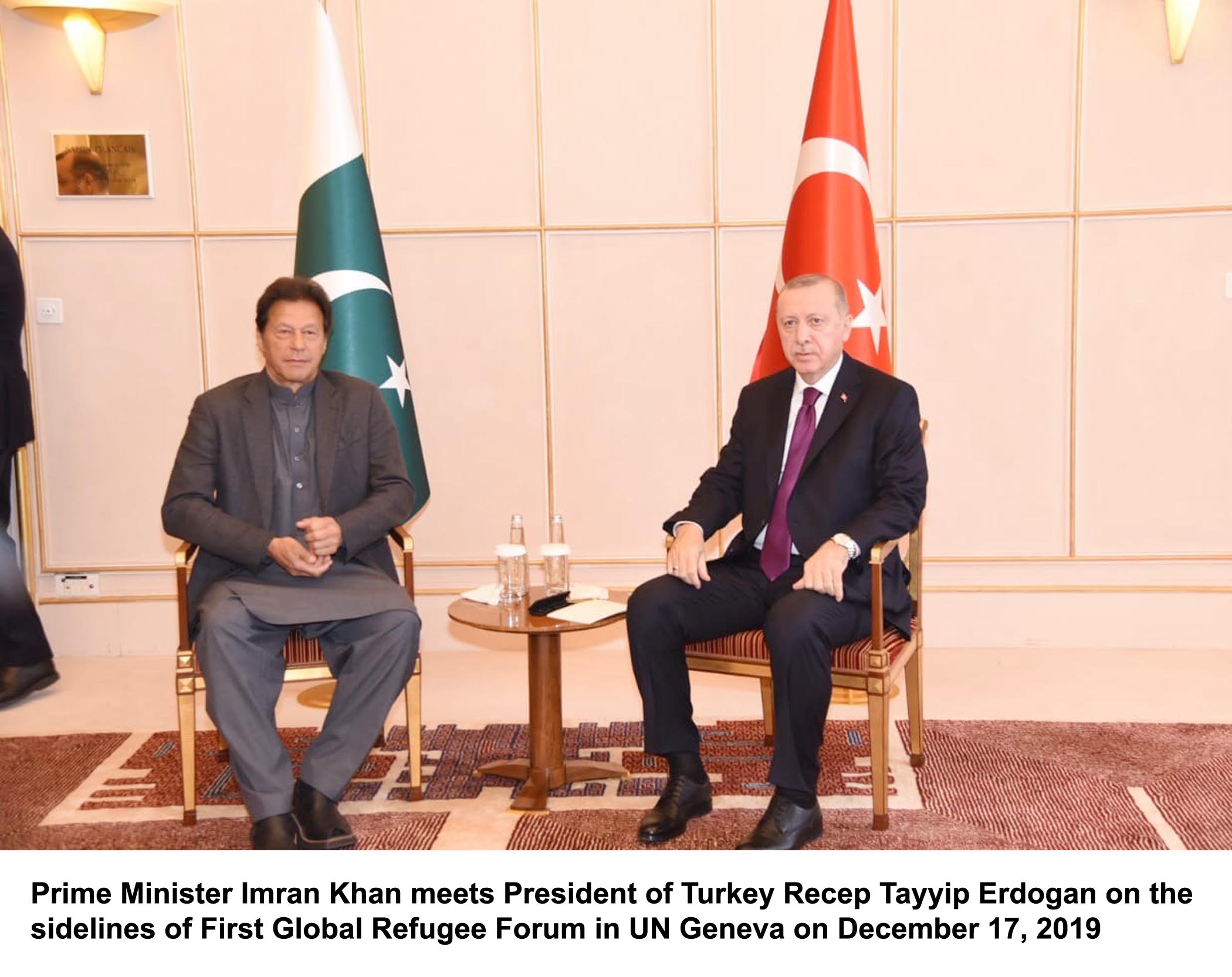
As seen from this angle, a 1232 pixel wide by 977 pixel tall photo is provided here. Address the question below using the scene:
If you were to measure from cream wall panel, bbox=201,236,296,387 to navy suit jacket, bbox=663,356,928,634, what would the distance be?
2.41 m

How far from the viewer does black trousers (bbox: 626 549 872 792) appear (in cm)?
305

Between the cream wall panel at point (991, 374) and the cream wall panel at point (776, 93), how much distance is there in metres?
0.37

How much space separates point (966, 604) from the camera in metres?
5.15

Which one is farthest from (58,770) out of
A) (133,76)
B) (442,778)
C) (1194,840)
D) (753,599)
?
(1194,840)

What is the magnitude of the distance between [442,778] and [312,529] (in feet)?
2.82

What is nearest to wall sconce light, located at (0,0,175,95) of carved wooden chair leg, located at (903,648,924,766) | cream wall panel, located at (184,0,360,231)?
cream wall panel, located at (184,0,360,231)

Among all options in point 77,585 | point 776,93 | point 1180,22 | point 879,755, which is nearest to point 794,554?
point 879,755

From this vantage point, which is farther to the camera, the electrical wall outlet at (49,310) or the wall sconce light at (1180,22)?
the electrical wall outlet at (49,310)

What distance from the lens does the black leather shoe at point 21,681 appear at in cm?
452

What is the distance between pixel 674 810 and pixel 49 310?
3.48 metres

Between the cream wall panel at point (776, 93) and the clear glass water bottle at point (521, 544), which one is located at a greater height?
the cream wall panel at point (776, 93)

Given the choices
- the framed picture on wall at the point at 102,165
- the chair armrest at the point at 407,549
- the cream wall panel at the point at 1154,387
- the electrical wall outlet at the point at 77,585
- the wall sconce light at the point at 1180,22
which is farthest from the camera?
the electrical wall outlet at the point at 77,585

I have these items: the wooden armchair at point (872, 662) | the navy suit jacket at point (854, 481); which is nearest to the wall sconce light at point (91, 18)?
the navy suit jacket at point (854, 481)

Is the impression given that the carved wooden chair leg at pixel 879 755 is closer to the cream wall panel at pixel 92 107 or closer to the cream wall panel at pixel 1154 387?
the cream wall panel at pixel 1154 387
